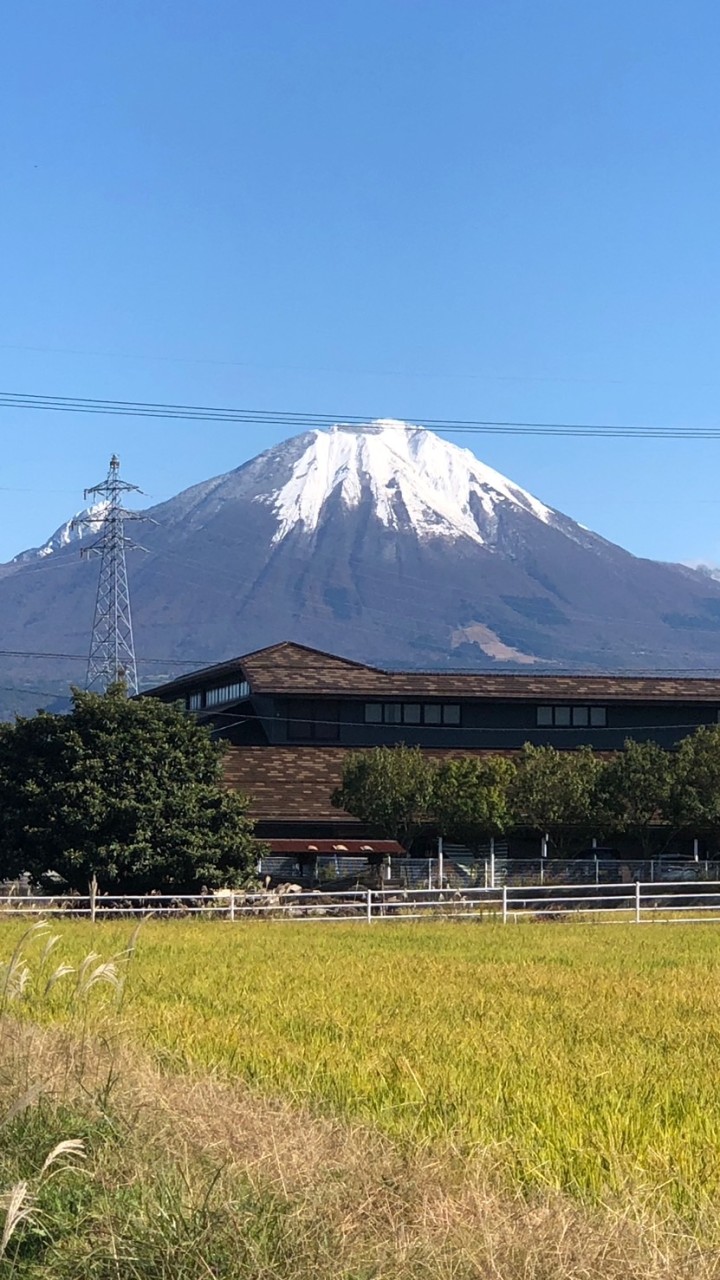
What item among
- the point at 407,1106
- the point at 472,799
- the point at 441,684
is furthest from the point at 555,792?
the point at 407,1106

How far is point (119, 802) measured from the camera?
40.6 m

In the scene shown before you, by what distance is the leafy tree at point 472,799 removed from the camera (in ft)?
171

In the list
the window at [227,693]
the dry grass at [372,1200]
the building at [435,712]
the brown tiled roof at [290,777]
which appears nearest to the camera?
the dry grass at [372,1200]

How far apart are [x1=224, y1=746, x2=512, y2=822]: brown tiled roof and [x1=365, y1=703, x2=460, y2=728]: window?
1.81 meters

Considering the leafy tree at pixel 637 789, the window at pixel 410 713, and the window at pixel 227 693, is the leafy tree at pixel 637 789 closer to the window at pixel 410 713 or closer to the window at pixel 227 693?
the window at pixel 410 713

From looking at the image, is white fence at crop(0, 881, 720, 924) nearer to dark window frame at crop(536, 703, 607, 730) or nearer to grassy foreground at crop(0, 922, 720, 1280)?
grassy foreground at crop(0, 922, 720, 1280)

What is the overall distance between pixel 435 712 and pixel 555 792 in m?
12.7

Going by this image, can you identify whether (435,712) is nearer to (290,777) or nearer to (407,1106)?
(290,777)

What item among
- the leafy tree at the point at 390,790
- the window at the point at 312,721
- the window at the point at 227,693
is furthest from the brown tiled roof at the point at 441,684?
the leafy tree at the point at 390,790

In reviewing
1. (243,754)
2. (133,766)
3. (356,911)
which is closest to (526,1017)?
(356,911)

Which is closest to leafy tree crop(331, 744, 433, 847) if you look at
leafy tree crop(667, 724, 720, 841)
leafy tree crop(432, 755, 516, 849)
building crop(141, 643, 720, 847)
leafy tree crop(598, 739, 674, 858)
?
leafy tree crop(432, 755, 516, 849)

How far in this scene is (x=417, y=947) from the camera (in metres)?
25.9

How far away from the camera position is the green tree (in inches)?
1599

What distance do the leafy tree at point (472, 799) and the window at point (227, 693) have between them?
607 inches
